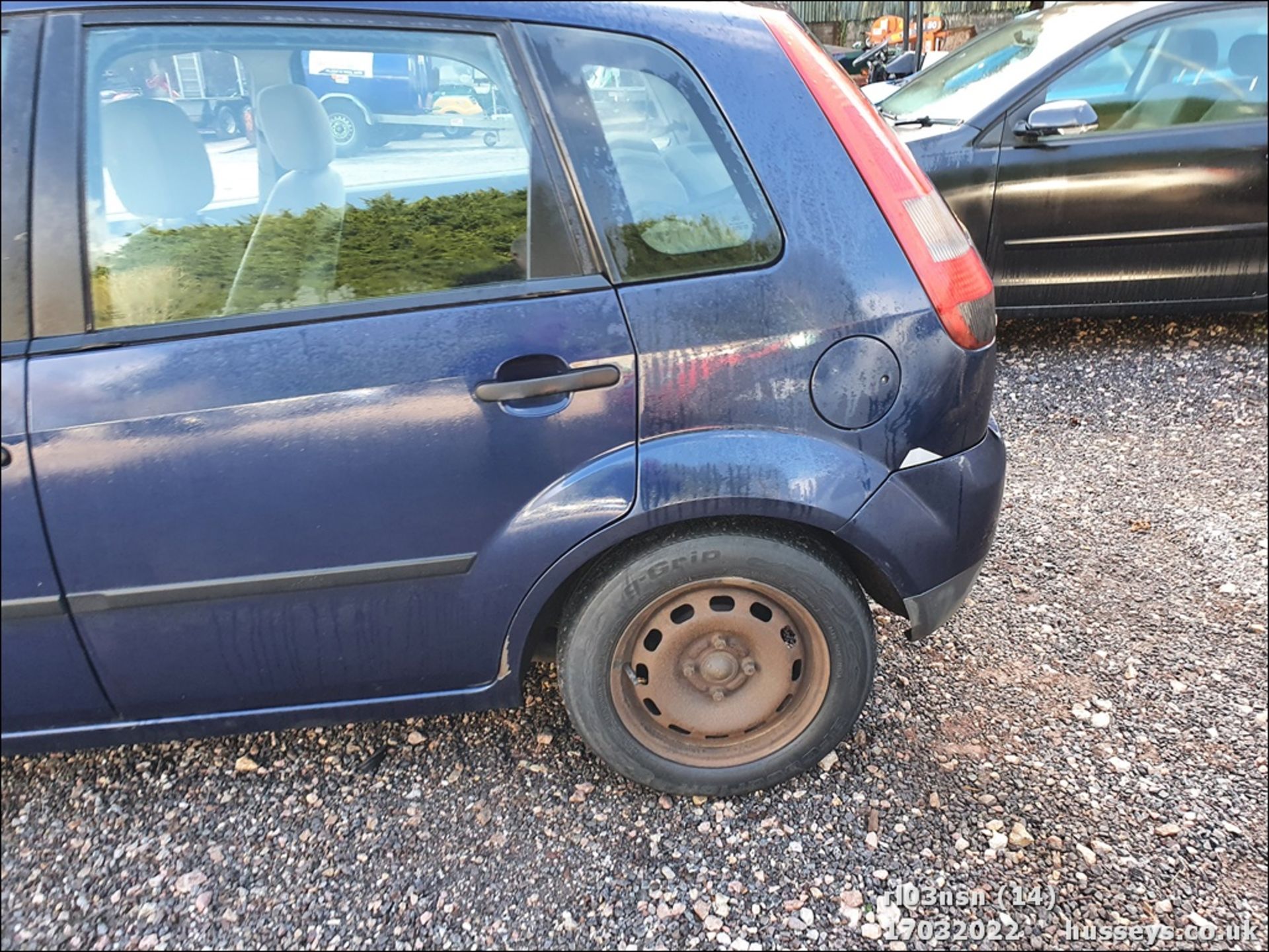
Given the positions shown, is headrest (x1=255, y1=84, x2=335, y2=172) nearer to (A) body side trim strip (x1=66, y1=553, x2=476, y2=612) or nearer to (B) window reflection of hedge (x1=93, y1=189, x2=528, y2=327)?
(B) window reflection of hedge (x1=93, y1=189, x2=528, y2=327)

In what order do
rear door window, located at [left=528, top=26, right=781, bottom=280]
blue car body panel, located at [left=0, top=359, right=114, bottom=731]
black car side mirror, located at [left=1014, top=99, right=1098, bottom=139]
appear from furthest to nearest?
black car side mirror, located at [left=1014, top=99, right=1098, bottom=139]
rear door window, located at [left=528, top=26, right=781, bottom=280]
blue car body panel, located at [left=0, top=359, right=114, bottom=731]

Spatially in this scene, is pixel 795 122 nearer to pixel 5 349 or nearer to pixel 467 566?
pixel 467 566

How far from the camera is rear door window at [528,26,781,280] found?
1793 mm

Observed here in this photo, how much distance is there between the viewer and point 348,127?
183 cm

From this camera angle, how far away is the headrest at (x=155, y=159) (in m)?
1.73

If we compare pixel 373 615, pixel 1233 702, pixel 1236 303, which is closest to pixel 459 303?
pixel 373 615

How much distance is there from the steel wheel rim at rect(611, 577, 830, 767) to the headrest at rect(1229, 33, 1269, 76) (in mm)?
4127

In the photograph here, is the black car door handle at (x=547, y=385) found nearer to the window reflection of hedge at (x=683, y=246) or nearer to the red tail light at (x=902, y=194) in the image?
the window reflection of hedge at (x=683, y=246)

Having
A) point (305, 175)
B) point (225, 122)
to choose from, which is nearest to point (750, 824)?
point (305, 175)

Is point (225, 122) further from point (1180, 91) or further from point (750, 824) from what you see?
point (1180, 91)

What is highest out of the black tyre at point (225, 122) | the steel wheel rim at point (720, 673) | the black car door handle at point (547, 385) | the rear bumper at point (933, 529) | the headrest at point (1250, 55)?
the black tyre at point (225, 122)

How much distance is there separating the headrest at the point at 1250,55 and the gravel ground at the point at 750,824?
2.94 m


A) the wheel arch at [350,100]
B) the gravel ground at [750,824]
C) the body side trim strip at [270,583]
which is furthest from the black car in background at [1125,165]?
the body side trim strip at [270,583]

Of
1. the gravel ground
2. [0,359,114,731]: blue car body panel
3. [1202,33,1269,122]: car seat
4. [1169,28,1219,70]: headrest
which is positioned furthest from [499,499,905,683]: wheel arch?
[1169,28,1219,70]: headrest
